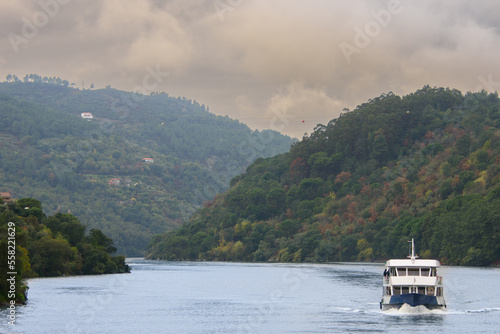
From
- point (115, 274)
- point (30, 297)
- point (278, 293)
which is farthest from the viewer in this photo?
point (115, 274)

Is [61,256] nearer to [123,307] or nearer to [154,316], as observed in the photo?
[123,307]

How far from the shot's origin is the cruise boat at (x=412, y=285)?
9112 centimetres

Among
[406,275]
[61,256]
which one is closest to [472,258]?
[61,256]

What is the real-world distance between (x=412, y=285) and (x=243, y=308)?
73.3 ft

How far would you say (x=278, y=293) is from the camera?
124125 millimetres

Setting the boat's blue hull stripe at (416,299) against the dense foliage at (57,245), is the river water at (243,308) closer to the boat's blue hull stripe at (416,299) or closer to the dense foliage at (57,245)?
the boat's blue hull stripe at (416,299)

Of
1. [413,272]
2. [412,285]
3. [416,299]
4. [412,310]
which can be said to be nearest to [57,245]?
[413,272]

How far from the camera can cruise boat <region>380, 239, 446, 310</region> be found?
299ft

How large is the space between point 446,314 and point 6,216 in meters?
80.5

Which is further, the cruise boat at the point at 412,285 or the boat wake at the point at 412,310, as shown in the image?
the cruise boat at the point at 412,285

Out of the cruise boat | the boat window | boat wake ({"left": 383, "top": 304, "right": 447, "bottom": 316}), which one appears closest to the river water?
boat wake ({"left": 383, "top": 304, "right": 447, "bottom": 316})

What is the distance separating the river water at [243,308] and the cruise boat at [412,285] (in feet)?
3.92

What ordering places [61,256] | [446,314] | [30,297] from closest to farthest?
[446,314] → [30,297] → [61,256]

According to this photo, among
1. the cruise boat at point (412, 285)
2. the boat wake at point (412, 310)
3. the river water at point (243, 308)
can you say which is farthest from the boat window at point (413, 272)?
the river water at point (243, 308)
